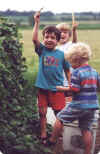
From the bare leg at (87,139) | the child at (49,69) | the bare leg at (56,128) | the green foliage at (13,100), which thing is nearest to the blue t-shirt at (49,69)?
the child at (49,69)

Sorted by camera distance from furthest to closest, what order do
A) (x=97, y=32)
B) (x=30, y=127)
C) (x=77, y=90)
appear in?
(x=97, y=32) < (x=30, y=127) < (x=77, y=90)

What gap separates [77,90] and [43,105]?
69 centimetres

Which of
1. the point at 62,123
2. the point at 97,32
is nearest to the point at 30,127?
the point at 62,123

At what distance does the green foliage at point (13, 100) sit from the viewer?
4312mm

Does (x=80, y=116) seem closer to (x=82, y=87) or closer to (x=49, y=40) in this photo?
(x=82, y=87)

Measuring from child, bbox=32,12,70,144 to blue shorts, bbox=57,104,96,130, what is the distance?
0.39m

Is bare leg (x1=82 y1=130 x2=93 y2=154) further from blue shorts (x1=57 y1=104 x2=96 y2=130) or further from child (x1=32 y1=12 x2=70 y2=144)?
child (x1=32 y1=12 x2=70 y2=144)

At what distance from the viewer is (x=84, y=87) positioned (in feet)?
13.5

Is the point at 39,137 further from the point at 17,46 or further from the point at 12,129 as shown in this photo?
the point at 17,46

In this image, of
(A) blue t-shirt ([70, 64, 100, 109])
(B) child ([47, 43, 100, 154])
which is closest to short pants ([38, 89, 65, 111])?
(B) child ([47, 43, 100, 154])

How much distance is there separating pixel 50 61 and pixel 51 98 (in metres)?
0.41

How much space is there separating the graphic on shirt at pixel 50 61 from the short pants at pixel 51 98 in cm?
30

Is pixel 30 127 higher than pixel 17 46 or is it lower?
lower

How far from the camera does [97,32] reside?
1814cm
